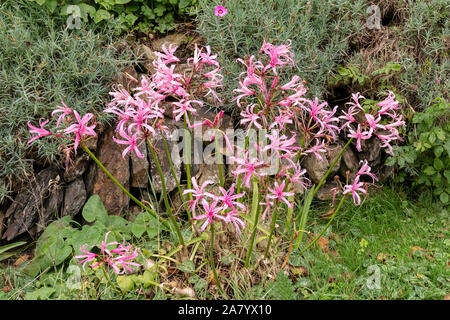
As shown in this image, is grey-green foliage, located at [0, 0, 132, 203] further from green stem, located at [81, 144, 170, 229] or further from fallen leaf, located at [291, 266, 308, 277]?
fallen leaf, located at [291, 266, 308, 277]

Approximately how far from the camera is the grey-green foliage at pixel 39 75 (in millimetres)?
3184

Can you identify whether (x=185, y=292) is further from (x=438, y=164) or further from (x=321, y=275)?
(x=438, y=164)

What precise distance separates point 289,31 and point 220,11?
0.62 m

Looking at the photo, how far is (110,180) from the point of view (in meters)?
3.43

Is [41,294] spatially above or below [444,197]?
above

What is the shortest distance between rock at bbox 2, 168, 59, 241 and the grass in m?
0.27

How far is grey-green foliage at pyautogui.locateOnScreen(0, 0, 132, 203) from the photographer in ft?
10.4

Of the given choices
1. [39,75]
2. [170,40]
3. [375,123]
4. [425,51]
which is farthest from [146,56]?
[425,51]

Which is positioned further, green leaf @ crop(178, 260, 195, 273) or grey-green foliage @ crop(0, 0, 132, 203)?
grey-green foliage @ crop(0, 0, 132, 203)

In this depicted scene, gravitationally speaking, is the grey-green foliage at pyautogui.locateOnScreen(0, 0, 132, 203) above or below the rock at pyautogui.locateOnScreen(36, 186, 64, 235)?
above

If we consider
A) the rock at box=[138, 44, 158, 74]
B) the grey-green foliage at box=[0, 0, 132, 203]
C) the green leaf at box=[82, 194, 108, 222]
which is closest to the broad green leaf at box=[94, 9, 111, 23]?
the grey-green foliage at box=[0, 0, 132, 203]

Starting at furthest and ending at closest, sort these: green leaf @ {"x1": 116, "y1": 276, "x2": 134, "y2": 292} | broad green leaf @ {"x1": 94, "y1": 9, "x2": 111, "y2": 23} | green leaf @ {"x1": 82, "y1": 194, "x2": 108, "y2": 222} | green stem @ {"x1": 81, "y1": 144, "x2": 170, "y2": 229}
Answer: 1. broad green leaf @ {"x1": 94, "y1": 9, "x2": 111, "y2": 23}
2. green leaf @ {"x1": 82, "y1": 194, "x2": 108, "y2": 222}
3. green leaf @ {"x1": 116, "y1": 276, "x2": 134, "y2": 292}
4. green stem @ {"x1": 81, "y1": 144, "x2": 170, "y2": 229}

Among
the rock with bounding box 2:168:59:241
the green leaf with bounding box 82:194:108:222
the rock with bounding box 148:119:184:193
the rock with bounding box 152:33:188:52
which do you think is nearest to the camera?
the green leaf with bounding box 82:194:108:222

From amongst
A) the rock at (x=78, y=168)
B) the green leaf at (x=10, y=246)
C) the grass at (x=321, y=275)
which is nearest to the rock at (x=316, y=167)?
the grass at (x=321, y=275)
